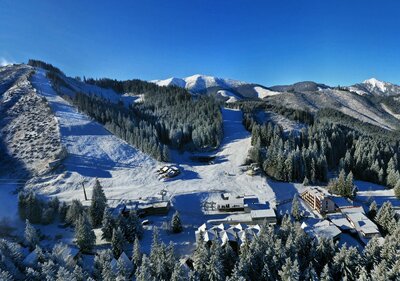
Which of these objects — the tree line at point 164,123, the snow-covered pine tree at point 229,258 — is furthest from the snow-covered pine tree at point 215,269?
the tree line at point 164,123

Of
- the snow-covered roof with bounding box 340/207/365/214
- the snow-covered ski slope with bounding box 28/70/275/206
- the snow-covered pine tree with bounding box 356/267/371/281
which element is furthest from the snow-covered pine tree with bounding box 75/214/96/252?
the snow-covered roof with bounding box 340/207/365/214

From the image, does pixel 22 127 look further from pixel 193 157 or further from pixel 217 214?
pixel 217 214

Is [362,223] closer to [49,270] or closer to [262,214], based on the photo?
[262,214]

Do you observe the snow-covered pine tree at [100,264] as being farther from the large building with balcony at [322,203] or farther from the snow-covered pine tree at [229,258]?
the large building with balcony at [322,203]

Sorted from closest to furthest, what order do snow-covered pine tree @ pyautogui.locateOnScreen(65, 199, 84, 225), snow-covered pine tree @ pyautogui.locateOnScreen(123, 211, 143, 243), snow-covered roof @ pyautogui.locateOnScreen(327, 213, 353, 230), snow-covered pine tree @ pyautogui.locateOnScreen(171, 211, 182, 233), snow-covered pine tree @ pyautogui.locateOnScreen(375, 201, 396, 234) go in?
1. snow-covered pine tree @ pyautogui.locateOnScreen(123, 211, 143, 243)
2. snow-covered pine tree @ pyautogui.locateOnScreen(171, 211, 182, 233)
3. snow-covered roof @ pyautogui.locateOnScreen(327, 213, 353, 230)
4. snow-covered pine tree @ pyautogui.locateOnScreen(375, 201, 396, 234)
5. snow-covered pine tree @ pyautogui.locateOnScreen(65, 199, 84, 225)

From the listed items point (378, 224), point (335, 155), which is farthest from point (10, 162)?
point (335, 155)

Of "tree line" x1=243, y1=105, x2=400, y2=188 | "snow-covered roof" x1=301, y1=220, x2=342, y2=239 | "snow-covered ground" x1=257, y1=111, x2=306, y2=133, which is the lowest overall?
"snow-covered roof" x1=301, y1=220, x2=342, y2=239

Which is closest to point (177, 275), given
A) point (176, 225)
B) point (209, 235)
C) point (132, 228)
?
point (209, 235)

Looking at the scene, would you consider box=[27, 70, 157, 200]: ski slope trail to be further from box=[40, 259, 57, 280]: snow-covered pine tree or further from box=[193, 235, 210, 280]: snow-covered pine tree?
box=[193, 235, 210, 280]: snow-covered pine tree
